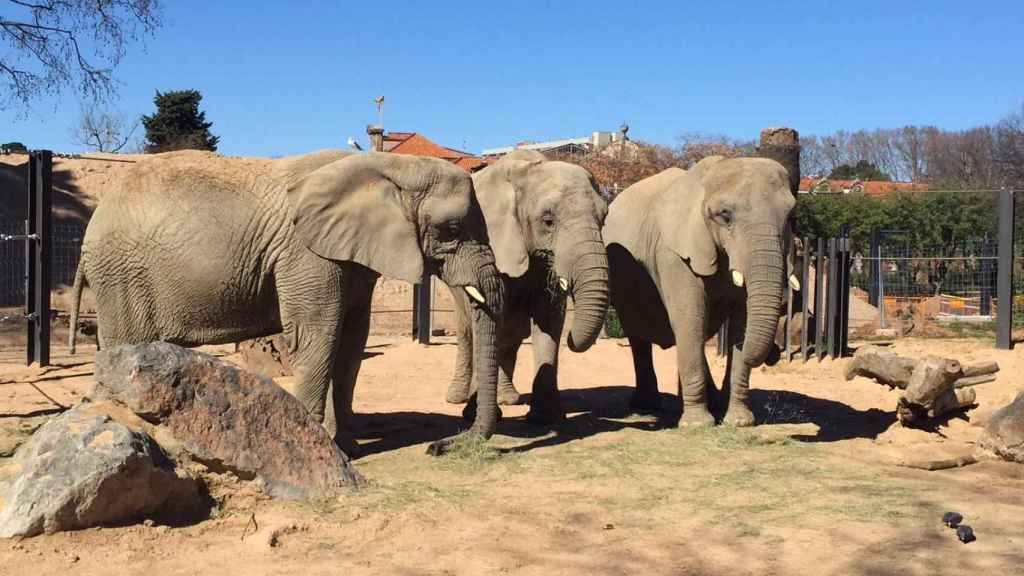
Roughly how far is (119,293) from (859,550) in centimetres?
538

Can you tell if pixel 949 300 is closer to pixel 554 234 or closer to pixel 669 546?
pixel 554 234

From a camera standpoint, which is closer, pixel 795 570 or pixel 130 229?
pixel 795 570

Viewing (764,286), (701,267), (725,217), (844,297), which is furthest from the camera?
(844,297)

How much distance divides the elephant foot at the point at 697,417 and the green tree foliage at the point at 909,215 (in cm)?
1320

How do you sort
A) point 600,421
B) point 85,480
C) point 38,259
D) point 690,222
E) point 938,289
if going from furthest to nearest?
point 938,289
point 38,259
point 600,421
point 690,222
point 85,480

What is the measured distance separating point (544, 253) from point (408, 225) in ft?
4.73

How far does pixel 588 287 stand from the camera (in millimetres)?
8039

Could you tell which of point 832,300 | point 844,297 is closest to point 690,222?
point 832,300

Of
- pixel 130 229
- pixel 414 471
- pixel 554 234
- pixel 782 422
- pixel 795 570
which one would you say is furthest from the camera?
pixel 782 422

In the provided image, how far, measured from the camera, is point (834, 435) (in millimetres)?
8984

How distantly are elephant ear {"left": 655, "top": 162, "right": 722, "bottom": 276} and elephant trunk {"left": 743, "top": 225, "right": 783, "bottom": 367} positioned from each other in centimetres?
58

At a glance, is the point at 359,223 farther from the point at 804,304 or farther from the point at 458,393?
the point at 804,304

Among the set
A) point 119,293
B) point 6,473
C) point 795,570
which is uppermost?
point 119,293

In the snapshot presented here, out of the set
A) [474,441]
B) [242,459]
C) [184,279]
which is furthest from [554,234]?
[242,459]
